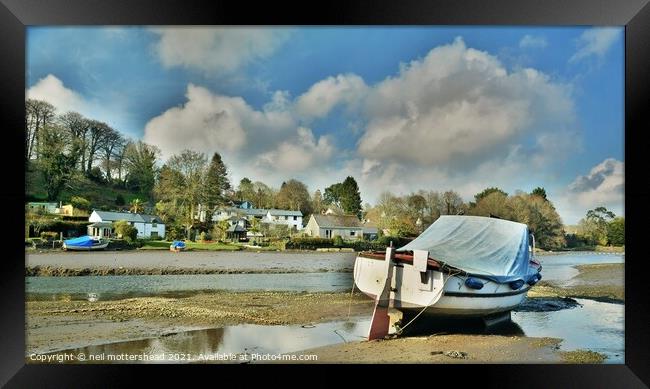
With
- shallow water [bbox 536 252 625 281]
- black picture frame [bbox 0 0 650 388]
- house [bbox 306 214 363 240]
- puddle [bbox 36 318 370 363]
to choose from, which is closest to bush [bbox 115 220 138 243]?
black picture frame [bbox 0 0 650 388]

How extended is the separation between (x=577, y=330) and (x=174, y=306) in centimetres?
436

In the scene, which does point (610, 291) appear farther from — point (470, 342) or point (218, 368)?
point (218, 368)

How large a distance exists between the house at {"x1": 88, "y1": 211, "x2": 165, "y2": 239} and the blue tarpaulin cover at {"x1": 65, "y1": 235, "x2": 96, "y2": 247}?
0.41 ft

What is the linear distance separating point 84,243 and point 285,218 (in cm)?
213

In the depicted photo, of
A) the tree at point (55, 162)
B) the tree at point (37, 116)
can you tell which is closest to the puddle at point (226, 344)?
the tree at point (55, 162)

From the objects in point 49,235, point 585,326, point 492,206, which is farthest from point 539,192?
point 49,235

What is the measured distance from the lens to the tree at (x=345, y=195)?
4293 millimetres

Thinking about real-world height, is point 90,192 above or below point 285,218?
above

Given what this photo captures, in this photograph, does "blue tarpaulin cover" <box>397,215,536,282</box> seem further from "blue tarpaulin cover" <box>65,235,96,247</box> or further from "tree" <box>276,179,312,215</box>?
"blue tarpaulin cover" <box>65,235,96,247</box>

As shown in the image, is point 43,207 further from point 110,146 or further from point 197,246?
point 197,246

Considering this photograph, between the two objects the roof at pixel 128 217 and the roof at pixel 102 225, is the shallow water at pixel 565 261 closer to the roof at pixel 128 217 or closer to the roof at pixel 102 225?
the roof at pixel 128 217

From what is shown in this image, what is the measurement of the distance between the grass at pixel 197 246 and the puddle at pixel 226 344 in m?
0.91

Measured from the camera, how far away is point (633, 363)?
11.5 feet

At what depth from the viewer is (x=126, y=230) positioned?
4.36 metres
